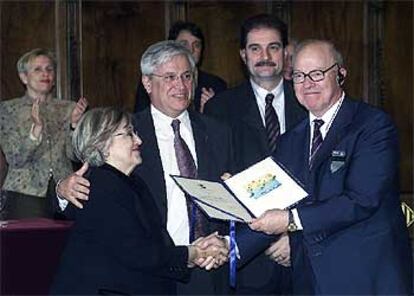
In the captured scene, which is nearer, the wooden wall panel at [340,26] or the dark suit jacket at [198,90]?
the dark suit jacket at [198,90]

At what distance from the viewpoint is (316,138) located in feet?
13.2

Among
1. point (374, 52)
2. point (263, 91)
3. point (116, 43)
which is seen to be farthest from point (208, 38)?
point (263, 91)

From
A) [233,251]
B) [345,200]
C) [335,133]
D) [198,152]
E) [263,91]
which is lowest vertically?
[233,251]

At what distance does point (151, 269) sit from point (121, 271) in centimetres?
11

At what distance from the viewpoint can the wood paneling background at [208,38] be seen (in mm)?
7535

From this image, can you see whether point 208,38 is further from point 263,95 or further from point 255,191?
point 255,191

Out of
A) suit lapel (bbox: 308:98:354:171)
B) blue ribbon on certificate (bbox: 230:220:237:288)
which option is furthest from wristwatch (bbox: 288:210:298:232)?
blue ribbon on certificate (bbox: 230:220:237:288)

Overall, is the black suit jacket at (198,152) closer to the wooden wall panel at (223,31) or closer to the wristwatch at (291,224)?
the wristwatch at (291,224)

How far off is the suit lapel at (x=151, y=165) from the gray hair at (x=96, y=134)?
0.49 meters

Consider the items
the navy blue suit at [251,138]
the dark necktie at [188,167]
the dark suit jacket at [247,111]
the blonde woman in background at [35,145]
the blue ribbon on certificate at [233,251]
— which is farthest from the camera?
the blonde woman in background at [35,145]

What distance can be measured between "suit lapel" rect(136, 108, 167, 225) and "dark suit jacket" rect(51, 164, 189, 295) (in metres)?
0.53

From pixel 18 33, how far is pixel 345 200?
13.8 feet

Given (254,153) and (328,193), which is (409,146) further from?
(328,193)

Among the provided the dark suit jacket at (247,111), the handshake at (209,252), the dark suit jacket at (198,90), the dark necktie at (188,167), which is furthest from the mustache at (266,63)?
the handshake at (209,252)
